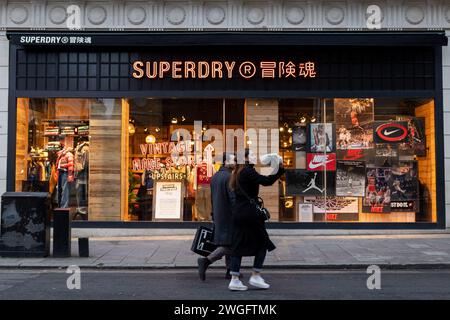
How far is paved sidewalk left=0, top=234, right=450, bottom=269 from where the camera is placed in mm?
9734

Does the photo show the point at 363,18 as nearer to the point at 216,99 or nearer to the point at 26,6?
the point at 216,99

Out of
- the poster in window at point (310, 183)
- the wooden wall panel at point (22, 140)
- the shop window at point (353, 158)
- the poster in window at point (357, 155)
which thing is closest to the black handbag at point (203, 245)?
the shop window at point (353, 158)

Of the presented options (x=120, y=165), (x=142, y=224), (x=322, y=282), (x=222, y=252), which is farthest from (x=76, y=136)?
(x=322, y=282)

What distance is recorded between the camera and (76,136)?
1415 cm

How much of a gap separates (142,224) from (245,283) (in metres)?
6.20

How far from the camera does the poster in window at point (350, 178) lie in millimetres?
14039

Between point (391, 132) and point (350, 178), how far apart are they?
1613 mm

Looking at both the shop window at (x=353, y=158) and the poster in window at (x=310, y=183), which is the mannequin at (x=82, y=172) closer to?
the shop window at (x=353, y=158)

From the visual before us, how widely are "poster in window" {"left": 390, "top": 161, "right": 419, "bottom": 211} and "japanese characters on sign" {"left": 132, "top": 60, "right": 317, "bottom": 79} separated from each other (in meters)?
3.38

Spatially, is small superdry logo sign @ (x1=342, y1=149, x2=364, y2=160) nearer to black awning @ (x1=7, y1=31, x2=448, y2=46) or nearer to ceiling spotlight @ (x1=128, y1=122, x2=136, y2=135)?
black awning @ (x1=7, y1=31, x2=448, y2=46)

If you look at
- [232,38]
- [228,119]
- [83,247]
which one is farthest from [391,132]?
[83,247]

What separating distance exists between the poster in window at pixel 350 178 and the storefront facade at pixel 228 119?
0.09 feet

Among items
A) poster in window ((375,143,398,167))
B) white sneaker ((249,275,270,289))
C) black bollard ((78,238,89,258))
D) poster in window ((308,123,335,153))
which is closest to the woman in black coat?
white sneaker ((249,275,270,289))
